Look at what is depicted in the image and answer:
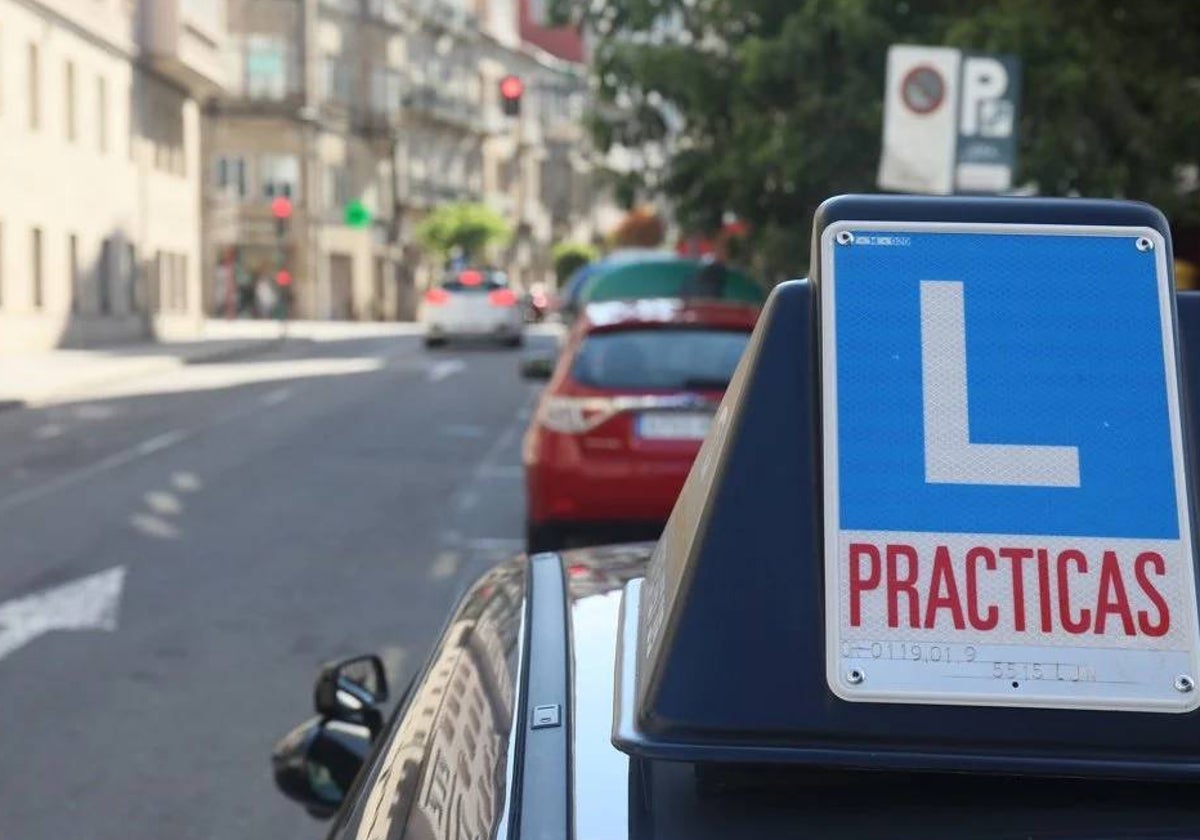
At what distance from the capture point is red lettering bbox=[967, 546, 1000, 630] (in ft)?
6.51

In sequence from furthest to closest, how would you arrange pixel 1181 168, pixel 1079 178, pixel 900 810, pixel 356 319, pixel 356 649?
1. pixel 356 319
2. pixel 1181 168
3. pixel 1079 178
4. pixel 356 649
5. pixel 900 810

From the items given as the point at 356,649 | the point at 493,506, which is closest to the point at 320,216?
the point at 493,506

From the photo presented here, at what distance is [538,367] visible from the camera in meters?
13.2

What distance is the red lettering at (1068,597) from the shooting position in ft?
6.50

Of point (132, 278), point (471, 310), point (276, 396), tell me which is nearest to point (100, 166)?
point (132, 278)

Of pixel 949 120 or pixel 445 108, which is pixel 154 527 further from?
pixel 445 108

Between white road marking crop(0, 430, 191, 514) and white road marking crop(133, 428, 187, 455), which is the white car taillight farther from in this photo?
white road marking crop(133, 428, 187, 455)

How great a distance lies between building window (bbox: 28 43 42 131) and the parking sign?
126 ft

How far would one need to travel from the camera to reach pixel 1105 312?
2.12 m

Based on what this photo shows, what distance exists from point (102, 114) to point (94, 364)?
481 inches

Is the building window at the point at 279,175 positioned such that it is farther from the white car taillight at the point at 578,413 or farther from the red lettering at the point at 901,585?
the red lettering at the point at 901,585

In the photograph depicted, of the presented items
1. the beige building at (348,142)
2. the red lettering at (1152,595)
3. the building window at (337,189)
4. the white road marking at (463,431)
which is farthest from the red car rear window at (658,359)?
the building window at (337,189)

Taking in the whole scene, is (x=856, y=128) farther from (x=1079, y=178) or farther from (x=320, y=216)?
(x=320, y=216)

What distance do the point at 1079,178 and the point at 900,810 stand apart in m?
18.3
